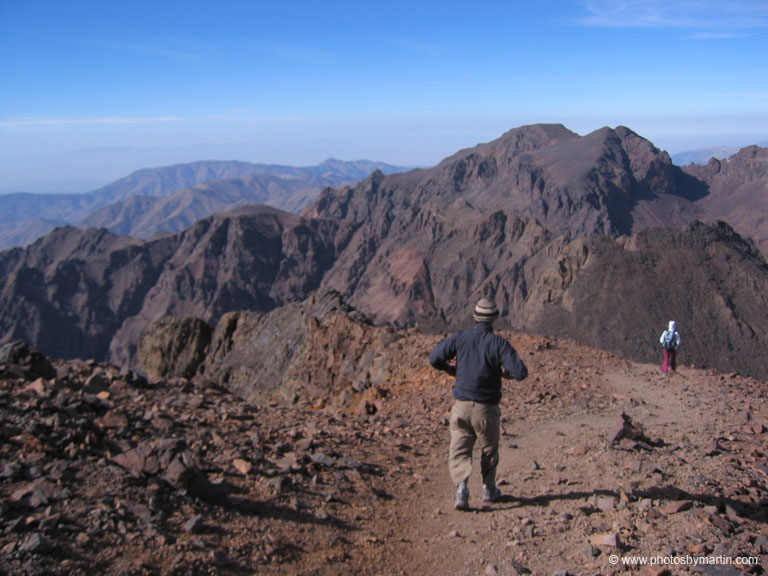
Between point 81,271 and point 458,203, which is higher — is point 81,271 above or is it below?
below

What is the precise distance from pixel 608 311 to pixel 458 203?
7306cm

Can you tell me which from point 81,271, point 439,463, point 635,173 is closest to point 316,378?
point 439,463

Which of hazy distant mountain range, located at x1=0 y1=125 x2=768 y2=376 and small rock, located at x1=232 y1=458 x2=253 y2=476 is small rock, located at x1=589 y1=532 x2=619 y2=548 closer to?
small rock, located at x1=232 y1=458 x2=253 y2=476

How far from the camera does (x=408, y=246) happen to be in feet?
367

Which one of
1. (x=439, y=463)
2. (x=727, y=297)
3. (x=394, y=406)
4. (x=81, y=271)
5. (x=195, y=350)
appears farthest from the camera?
(x=81, y=271)

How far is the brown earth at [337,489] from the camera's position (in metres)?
4.49

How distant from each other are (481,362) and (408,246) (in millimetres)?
106612

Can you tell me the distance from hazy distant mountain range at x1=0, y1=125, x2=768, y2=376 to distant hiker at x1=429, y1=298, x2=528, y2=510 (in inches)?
1885

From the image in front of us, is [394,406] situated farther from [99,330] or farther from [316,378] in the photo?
[99,330]

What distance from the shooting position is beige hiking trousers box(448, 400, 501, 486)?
5.84m

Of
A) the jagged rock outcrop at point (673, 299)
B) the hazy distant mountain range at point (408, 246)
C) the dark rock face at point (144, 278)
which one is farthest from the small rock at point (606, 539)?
the dark rock face at point (144, 278)

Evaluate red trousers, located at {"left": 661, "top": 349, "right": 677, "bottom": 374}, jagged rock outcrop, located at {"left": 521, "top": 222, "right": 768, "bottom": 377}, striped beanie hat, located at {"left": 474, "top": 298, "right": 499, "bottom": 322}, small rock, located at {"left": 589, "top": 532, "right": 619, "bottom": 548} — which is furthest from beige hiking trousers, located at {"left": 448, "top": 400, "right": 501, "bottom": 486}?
jagged rock outcrop, located at {"left": 521, "top": 222, "right": 768, "bottom": 377}

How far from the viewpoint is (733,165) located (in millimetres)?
126000

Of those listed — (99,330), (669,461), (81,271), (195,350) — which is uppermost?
(669,461)
